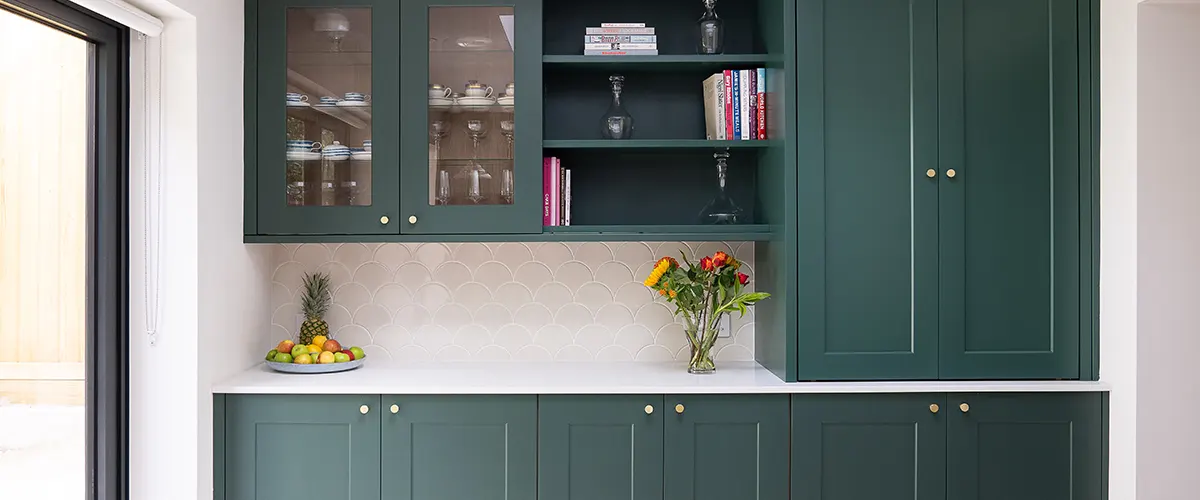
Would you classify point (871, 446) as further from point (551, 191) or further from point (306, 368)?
point (306, 368)

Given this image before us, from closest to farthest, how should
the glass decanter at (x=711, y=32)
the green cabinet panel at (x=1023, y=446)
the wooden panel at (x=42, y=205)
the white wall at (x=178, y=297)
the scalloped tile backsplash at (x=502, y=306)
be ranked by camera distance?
1. the wooden panel at (x=42, y=205)
2. the white wall at (x=178, y=297)
3. the green cabinet panel at (x=1023, y=446)
4. the glass decanter at (x=711, y=32)
5. the scalloped tile backsplash at (x=502, y=306)

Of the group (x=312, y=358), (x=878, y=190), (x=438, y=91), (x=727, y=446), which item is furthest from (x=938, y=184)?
(x=312, y=358)

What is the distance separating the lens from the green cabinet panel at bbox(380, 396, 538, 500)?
2.44 m

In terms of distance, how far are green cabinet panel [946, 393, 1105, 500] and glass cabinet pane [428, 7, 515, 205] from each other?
1.63 m

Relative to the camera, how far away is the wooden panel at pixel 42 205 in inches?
75.3

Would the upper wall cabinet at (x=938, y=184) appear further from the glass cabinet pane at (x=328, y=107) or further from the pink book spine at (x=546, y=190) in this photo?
the glass cabinet pane at (x=328, y=107)

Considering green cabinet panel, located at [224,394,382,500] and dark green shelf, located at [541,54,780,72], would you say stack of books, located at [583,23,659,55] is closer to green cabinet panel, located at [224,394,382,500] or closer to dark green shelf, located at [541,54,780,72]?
dark green shelf, located at [541,54,780,72]

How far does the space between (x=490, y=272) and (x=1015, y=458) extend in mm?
Answer: 1871

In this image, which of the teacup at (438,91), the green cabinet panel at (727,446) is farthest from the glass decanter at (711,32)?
the green cabinet panel at (727,446)

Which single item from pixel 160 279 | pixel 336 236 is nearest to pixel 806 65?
pixel 336 236

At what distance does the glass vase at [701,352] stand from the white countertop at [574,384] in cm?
4

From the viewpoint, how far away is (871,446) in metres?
Answer: 2.45

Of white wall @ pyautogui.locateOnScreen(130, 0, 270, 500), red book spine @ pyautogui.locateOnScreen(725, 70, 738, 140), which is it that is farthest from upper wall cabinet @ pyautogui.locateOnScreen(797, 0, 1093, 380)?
white wall @ pyautogui.locateOnScreen(130, 0, 270, 500)

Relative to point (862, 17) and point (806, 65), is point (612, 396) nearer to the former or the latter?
point (806, 65)
